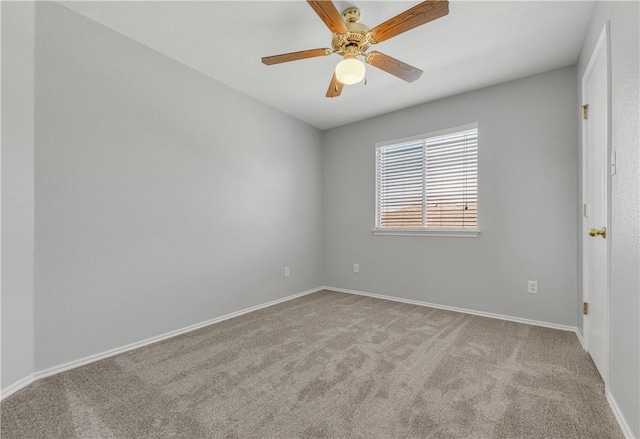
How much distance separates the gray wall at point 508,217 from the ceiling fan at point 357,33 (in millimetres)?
1416

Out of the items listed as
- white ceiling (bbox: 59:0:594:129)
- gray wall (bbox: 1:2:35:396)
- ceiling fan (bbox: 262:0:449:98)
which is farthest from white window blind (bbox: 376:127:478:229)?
gray wall (bbox: 1:2:35:396)

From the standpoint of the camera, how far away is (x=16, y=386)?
5.64 feet

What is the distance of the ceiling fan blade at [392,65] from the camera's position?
2018mm

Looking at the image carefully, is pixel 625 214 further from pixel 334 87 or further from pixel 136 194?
pixel 136 194

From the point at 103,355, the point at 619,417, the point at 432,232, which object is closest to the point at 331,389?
the point at 619,417

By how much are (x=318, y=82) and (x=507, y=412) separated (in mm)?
3014

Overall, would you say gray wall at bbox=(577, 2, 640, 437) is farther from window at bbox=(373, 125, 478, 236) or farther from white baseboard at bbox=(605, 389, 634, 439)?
window at bbox=(373, 125, 478, 236)

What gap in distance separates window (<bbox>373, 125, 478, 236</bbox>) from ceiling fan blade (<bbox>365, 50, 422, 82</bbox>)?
1.35 metres

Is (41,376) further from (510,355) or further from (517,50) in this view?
(517,50)

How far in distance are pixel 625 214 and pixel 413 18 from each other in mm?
1481

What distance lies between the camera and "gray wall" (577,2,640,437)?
124cm

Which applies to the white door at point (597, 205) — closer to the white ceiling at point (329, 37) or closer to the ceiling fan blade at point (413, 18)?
the white ceiling at point (329, 37)

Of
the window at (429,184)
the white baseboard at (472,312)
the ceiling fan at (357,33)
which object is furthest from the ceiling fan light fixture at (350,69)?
the white baseboard at (472,312)

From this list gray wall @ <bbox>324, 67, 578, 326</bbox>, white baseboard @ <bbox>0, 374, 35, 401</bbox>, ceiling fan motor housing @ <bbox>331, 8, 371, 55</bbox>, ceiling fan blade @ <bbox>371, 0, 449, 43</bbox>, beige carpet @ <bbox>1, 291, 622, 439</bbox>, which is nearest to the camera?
beige carpet @ <bbox>1, 291, 622, 439</bbox>
